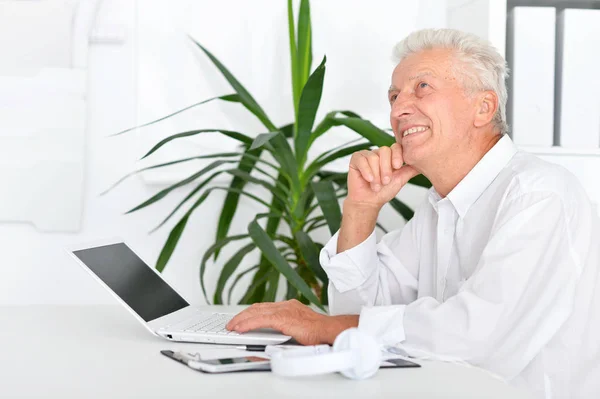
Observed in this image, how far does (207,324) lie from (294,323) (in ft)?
0.59

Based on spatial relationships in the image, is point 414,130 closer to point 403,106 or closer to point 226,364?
point 403,106

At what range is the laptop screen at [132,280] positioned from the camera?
52.8 inches

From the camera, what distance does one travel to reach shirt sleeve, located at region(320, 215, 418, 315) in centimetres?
159

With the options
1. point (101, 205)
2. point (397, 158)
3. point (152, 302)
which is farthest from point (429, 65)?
point (101, 205)

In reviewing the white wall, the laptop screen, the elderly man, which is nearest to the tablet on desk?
the elderly man

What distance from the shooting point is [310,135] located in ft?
6.88

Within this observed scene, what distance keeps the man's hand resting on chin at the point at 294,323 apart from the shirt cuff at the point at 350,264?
227mm

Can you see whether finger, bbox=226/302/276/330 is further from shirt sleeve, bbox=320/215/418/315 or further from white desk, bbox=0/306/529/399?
shirt sleeve, bbox=320/215/418/315

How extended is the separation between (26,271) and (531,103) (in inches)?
66.2

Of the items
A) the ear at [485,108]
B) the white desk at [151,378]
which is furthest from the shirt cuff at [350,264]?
the white desk at [151,378]

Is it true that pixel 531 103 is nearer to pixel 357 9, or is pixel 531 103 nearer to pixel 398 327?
pixel 357 9

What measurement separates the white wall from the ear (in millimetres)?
1211

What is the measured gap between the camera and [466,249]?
4.91ft

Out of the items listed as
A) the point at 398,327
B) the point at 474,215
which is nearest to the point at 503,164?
the point at 474,215
